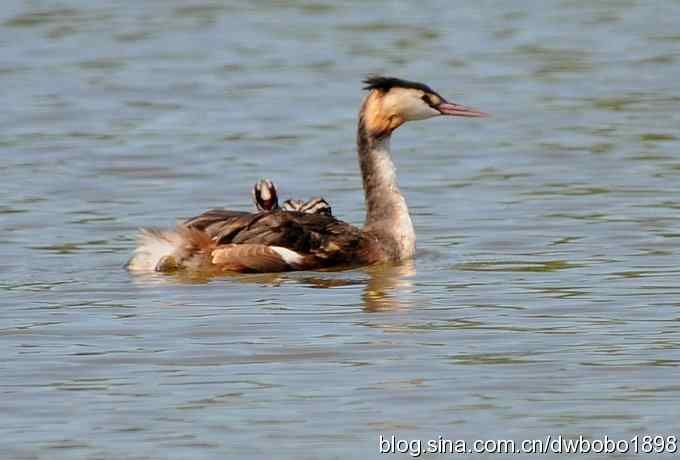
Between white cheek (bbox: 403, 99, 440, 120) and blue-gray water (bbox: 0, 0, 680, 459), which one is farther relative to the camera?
white cheek (bbox: 403, 99, 440, 120)

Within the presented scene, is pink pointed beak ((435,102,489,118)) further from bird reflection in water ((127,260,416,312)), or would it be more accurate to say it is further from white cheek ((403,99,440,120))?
bird reflection in water ((127,260,416,312))

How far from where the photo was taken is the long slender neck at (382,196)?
13703mm

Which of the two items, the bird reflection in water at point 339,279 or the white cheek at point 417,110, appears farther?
the white cheek at point 417,110

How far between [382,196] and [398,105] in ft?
2.00

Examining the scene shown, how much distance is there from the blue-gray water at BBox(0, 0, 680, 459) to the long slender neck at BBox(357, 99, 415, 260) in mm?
216

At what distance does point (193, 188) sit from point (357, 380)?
23.9ft

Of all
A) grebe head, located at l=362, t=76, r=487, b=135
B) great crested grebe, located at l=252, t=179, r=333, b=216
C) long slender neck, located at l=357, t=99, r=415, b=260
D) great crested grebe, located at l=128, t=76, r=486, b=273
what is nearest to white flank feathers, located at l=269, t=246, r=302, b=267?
great crested grebe, located at l=128, t=76, r=486, b=273

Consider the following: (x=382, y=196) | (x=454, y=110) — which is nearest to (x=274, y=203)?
(x=382, y=196)

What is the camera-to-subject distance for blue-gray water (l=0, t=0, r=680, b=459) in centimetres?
921

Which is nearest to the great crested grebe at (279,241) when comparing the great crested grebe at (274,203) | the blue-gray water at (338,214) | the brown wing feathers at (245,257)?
the brown wing feathers at (245,257)

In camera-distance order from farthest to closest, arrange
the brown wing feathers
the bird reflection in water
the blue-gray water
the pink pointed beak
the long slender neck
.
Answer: the pink pointed beak → the long slender neck → the brown wing feathers → the bird reflection in water → the blue-gray water

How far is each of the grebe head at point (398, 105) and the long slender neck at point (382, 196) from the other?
0.19 ft

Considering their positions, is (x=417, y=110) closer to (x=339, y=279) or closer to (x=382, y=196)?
(x=382, y=196)

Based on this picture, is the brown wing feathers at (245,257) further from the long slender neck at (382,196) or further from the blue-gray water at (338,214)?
the long slender neck at (382,196)
